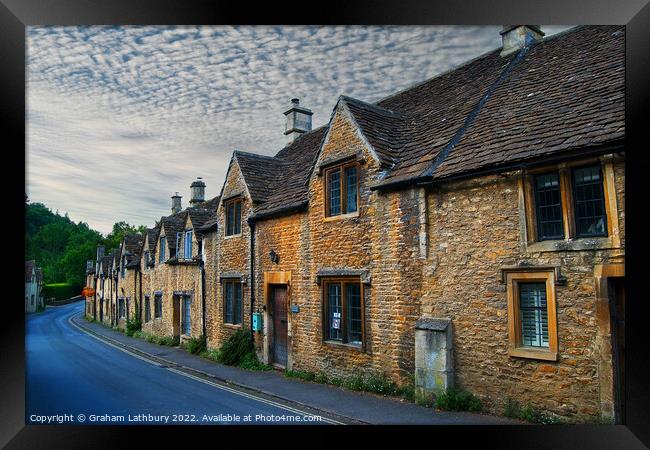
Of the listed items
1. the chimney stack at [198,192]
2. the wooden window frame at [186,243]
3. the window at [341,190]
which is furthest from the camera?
the chimney stack at [198,192]

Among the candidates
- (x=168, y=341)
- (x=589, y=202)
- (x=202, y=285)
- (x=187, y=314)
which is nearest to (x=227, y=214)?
(x=202, y=285)

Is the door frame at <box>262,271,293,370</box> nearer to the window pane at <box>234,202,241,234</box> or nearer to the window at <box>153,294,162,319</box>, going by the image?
the window pane at <box>234,202,241,234</box>

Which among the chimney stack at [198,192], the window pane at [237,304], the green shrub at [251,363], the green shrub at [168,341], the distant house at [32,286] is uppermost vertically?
the chimney stack at [198,192]

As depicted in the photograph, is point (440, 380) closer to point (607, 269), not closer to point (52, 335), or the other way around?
point (607, 269)

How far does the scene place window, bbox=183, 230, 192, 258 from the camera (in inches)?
682

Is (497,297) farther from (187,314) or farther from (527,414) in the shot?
(187,314)

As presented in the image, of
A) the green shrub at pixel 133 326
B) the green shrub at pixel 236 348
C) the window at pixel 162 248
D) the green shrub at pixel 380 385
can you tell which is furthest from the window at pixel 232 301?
the green shrub at pixel 133 326

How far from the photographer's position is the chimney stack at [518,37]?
9.94 meters

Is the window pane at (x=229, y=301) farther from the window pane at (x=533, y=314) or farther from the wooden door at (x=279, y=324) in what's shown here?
the window pane at (x=533, y=314)

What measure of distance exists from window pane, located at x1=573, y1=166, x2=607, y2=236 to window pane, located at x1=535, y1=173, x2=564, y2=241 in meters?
0.25

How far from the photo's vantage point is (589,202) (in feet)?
20.0
